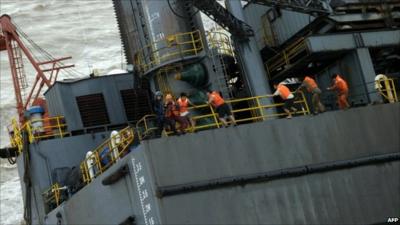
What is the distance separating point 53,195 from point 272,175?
739 centimetres

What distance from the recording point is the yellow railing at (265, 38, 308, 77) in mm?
20016

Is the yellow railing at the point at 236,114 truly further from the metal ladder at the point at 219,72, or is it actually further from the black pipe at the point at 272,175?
the black pipe at the point at 272,175

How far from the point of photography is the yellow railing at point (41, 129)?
2216 cm

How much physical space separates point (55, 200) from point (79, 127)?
2.56 meters

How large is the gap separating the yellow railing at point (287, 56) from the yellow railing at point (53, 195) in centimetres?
629

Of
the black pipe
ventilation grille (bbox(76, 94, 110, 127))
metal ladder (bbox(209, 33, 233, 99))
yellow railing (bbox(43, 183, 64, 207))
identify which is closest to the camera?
the black pipe

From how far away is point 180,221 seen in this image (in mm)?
15508

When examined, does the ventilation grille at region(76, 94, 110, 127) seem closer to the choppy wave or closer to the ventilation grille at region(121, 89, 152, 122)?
the ventilation grille at region(121, 89, 152, 122)

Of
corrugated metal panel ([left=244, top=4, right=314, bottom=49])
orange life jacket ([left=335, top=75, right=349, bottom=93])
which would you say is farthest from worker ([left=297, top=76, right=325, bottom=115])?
corrugated metal panel ([left=244, top=4, right=314, bottom=49])

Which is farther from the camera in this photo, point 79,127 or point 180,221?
point 79,127

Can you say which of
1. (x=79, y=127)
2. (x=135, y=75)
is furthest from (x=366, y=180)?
(x=79, y=127)

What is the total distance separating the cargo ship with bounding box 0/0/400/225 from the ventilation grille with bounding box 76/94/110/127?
1.3 inches

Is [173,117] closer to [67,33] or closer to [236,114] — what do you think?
[236,114]

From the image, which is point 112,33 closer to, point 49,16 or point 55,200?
point 49,16
